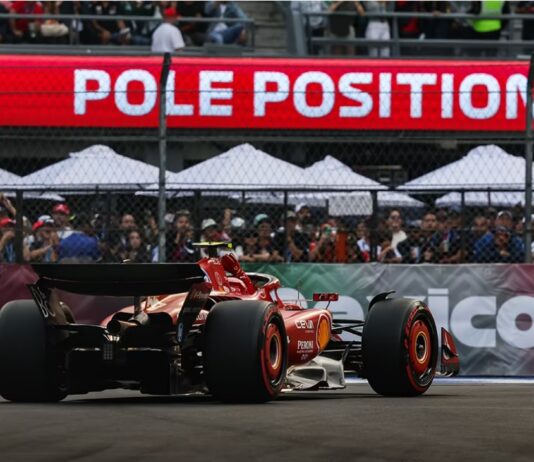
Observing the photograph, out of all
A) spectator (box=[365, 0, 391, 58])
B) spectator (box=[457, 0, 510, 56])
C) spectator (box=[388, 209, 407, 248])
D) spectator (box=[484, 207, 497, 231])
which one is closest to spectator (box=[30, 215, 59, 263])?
spectator (box=[388, 209, 407, 248])

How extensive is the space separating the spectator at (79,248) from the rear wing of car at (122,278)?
422 centimetres

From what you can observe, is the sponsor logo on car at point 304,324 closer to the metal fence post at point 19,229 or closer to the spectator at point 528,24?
the metal fence post at point 19,229

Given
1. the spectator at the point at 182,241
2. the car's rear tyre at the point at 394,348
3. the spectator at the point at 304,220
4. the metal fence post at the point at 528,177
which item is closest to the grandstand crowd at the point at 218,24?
the spectator at the point at 304,220

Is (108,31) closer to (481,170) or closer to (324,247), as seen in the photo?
(481,170)

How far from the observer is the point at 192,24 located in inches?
900

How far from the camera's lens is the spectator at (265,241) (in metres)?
14.5

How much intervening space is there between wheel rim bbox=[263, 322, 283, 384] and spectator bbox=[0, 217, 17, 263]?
5.04 meters

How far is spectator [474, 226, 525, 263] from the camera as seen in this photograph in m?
14.5

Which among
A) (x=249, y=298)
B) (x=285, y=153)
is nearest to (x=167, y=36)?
(x=285, y=153)

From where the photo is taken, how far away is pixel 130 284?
9648mm

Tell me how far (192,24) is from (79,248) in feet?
30.8

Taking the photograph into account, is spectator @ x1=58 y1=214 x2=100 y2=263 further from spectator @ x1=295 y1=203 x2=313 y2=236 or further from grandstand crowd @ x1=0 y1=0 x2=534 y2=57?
grandstand crowd @ x1=0 y1=0 x2=534 y2=57


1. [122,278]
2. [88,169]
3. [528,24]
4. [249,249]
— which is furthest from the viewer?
[528,24]

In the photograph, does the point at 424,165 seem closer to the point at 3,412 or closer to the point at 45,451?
the point at 3,412
